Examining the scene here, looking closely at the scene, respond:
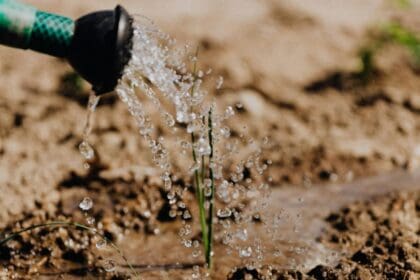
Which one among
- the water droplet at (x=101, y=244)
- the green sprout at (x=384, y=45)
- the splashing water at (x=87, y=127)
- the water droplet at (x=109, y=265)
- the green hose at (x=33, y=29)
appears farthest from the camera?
the green sprout at (x=384, y=45)

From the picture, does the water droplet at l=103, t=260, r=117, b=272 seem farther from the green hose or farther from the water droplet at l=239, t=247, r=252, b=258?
the green hose

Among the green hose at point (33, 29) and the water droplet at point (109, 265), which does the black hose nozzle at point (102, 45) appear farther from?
the water droplet at point (109, 265)

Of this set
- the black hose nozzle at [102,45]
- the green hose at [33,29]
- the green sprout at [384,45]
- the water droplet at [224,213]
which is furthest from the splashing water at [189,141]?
the green sprout at [384,45]

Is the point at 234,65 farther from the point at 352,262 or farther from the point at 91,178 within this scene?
the point at 352,262

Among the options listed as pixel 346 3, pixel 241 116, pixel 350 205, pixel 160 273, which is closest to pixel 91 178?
pixel 160 273

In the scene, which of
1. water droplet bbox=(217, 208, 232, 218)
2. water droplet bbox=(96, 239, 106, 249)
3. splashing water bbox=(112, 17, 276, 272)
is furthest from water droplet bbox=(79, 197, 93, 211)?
water droplet bbox=(217, 208, 232, 218)

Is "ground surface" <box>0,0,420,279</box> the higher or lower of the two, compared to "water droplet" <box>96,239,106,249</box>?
higher
